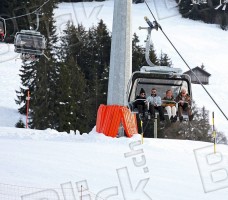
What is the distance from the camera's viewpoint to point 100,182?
35.2ft

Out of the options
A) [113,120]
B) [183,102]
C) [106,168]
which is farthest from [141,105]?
[113,120]

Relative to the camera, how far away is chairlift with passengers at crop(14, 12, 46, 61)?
2005cm

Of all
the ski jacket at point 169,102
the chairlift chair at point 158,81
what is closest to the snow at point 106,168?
the ski jacket at point 169,102

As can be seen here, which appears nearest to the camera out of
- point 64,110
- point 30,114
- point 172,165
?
point 172,165

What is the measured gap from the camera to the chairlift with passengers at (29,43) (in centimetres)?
2005

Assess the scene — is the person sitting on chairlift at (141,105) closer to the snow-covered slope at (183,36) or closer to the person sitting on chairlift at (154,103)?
the person sitting on chairlift at (154,103)

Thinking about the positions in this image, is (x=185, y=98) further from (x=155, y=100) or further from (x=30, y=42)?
(x=30, y=42)

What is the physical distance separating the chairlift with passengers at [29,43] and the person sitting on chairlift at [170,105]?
649cm

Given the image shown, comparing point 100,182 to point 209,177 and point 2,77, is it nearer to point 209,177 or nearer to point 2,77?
point 209,177

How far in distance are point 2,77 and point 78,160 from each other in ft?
116

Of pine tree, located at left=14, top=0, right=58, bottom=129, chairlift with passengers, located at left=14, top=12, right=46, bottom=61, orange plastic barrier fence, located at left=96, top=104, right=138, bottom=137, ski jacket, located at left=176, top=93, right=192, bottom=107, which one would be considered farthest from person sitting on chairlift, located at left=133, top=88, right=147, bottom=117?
pine tree, located at left=14, top=0, right=58, bottom=129

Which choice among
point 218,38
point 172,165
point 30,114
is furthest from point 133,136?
point 218,38

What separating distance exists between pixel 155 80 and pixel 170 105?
0.78 metres

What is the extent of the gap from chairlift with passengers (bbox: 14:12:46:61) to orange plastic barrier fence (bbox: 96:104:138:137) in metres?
3.89
